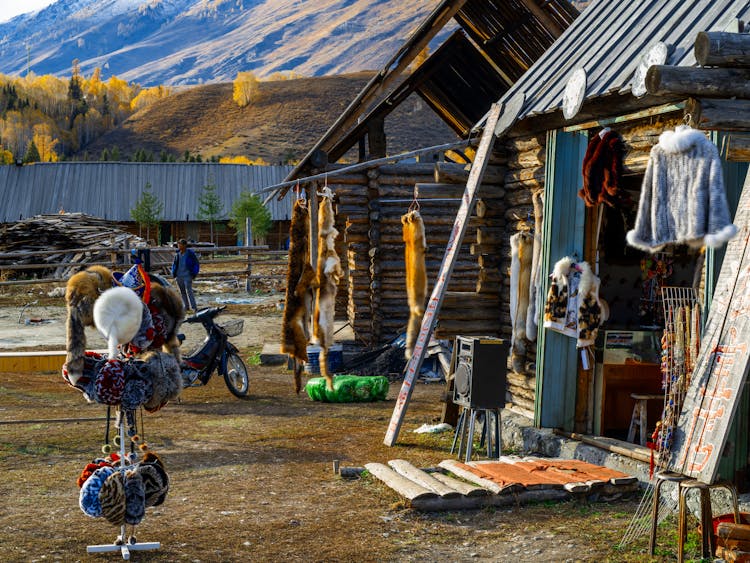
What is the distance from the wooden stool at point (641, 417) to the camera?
31.1 feet

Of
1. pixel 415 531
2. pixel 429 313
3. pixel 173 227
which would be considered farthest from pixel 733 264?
pixel 173 227

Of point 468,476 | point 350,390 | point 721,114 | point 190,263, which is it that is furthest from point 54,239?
point 721,114

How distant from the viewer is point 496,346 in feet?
31.1

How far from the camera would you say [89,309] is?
6793 mm

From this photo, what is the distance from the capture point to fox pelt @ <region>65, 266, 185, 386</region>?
664 centimetres

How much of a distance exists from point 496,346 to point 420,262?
186 cm

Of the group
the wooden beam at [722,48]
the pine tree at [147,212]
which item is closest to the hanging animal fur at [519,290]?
the wooden beam at [722,48]

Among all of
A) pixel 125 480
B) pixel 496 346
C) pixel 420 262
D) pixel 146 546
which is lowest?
pixel 146 546

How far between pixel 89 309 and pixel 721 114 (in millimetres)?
4692

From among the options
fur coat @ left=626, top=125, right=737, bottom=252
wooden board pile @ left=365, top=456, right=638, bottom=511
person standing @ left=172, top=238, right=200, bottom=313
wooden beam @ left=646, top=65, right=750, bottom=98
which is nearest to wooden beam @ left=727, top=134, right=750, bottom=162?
wooden beam @ left=646, top=65, right=750, bottom=98

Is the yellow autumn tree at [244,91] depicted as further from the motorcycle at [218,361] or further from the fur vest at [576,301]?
the fur vest at [576,301]

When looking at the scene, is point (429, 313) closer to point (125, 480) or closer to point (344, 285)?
point (125, 480)

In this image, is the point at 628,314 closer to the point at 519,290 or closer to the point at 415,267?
the point at 519,290

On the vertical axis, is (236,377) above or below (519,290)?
below
